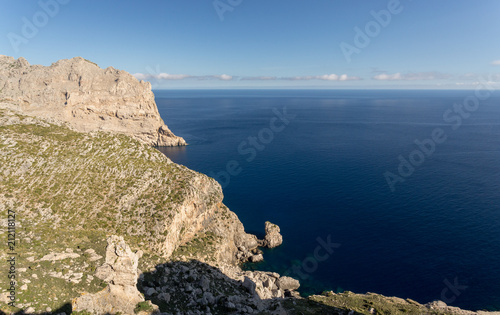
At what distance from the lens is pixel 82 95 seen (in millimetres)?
132375

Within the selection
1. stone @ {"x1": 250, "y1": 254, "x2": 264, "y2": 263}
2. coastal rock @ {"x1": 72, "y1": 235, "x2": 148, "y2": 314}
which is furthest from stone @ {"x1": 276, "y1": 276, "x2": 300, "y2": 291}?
coastal rock @ {"x1": 72, "y1": 235, "x2": 148, "y2": 314}

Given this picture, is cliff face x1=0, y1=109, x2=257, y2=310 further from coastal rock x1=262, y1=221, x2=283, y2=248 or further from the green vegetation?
coastal rock x1=262, y1=221, x2=283, y2=248

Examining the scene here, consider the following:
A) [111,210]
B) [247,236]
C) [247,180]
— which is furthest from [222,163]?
[111,210]

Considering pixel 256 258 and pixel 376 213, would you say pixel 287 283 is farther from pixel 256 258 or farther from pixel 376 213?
pixel 376 213

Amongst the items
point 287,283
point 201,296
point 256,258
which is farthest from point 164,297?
point 256,258

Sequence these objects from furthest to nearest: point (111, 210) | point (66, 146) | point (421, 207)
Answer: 1. point (421, 207)
2. point (66, 146)
3. point (111, 210)

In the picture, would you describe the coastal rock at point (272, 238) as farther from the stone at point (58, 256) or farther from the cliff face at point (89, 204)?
the stone at point (58, 256)

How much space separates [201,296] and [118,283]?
564 inches

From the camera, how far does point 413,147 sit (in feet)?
505

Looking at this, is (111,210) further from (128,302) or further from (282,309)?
(282,309)

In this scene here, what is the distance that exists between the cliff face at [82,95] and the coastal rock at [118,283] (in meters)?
121

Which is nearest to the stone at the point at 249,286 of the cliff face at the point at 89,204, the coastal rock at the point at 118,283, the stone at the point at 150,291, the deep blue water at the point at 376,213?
the cliff face at the point at 89,204

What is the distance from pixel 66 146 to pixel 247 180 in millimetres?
69192

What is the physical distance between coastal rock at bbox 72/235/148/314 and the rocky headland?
10 cm
